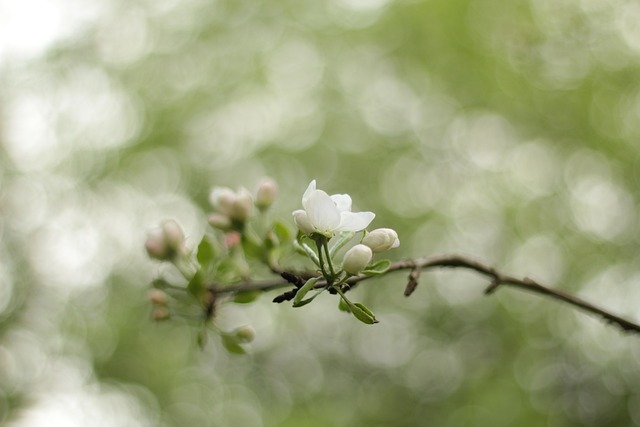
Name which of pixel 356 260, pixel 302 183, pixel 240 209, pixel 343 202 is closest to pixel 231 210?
pixel 240 209

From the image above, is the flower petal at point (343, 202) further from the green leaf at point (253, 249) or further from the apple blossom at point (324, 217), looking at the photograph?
the green leaf at point (253, 249)

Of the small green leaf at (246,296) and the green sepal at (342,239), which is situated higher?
the green sepal at (342,239)

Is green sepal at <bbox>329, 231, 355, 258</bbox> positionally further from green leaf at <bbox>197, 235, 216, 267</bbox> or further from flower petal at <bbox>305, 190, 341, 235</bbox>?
green leaf at <bbox>197, 235, 216, 267</bbox>

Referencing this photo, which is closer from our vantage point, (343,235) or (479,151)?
(343,235)

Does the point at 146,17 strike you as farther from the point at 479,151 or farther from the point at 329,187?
the point at 479,151

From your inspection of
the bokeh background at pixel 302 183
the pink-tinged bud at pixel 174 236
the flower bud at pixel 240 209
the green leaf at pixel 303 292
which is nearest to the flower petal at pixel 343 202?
the green leaf at pixel 303 292

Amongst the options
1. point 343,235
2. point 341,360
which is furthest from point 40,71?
point 343,235

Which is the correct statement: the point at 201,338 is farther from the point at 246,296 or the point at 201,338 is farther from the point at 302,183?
the point at 302,183
